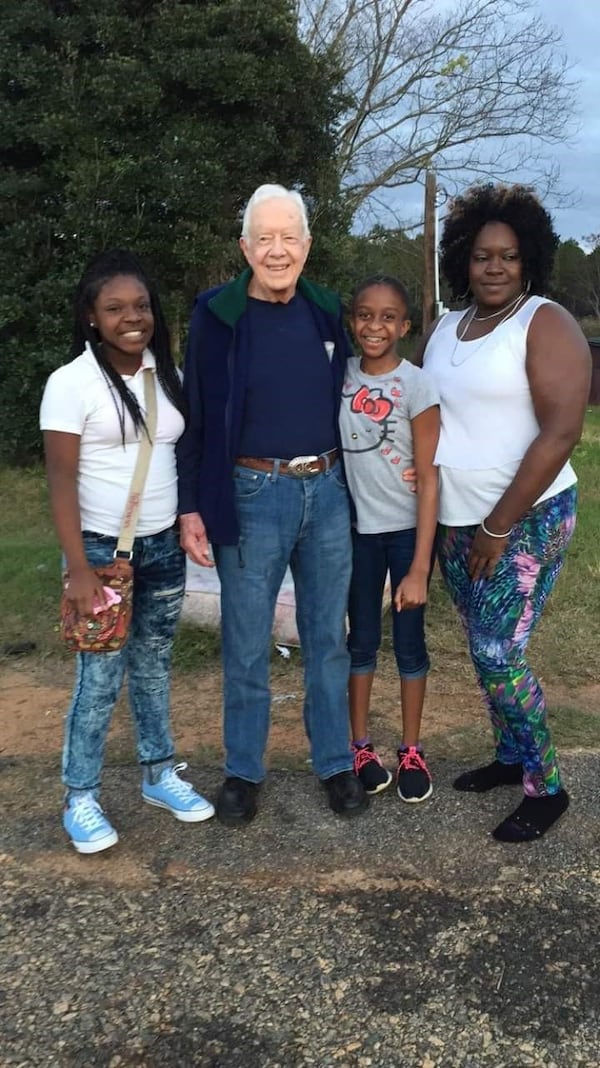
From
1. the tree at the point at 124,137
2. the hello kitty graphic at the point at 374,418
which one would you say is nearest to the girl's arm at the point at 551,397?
the hello kitty graphic at the point at 374,418

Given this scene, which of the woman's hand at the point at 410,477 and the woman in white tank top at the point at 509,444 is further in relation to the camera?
the woman's hand at the point at 410,477

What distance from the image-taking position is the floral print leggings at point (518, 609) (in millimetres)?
2703

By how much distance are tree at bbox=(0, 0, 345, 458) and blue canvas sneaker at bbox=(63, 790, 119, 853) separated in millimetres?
7162

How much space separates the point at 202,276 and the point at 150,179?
3.92 feet

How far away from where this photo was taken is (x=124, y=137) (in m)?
8.95

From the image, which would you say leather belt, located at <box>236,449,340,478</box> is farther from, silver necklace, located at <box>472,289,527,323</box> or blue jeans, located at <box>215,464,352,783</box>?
silver necklace, located at <box>472,289,527,323</box>

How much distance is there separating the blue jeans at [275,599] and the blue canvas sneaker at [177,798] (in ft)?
0.48

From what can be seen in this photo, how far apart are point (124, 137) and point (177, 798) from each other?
7823 millimetres

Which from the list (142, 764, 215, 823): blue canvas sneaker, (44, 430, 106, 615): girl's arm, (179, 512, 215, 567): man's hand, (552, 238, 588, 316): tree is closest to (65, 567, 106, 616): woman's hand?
(44, 430, 106, 615): girl's arm

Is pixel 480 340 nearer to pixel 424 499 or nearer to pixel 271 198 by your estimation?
pixel 424 499

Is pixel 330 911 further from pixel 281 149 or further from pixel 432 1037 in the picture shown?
pixel 281 149

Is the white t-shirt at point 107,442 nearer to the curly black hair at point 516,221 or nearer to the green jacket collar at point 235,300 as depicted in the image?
the green jacket collar at point 235,300

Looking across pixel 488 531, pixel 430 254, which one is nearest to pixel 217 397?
pixel 488 531

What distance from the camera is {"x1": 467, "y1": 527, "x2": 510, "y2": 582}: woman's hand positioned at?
104 inches
